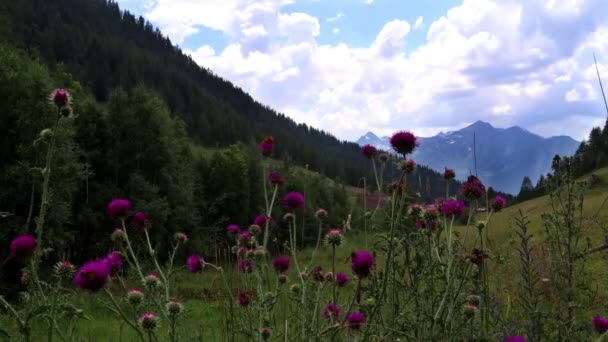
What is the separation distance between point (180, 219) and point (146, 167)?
3190mm

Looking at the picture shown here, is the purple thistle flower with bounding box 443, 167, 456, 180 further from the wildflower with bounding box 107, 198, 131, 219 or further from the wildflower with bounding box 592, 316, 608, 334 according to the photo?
the wildflower with bounding box 107, 198, 131, 219

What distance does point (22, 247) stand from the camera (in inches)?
92.0

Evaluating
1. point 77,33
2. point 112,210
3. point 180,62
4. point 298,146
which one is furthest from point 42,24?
point 112,210

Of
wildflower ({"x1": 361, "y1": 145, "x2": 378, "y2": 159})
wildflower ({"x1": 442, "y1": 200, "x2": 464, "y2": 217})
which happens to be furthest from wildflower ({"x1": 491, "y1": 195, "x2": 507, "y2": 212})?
wildflower ({"x1": 361, "y1": 145, "x2": 378, "y2": 159})

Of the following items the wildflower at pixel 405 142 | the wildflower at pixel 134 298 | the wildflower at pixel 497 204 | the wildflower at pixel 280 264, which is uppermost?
the wildflower at pixel 405 142

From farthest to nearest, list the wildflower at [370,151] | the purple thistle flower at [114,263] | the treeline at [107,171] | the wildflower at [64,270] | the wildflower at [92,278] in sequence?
the treeline at [107,171]
the wildflower at [370,151]
the purple thistle flower at [114,263]
the wildflower at [64,270]
the wildflower at [92,278]

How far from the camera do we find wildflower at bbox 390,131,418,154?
8.91 ft

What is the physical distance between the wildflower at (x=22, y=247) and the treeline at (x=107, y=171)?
1219 cm

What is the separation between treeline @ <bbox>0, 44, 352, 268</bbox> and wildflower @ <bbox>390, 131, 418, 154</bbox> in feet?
39.5

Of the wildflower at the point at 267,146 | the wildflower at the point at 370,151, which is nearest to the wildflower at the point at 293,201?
the wildflower at the point at 267,146

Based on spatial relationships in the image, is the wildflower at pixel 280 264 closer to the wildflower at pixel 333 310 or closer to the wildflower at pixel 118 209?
the wildflower at pixel 333 310

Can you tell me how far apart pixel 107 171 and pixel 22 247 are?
76.2ft

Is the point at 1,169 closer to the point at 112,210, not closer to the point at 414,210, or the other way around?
the point at 112,210

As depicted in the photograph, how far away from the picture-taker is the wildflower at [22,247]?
2316 mm
